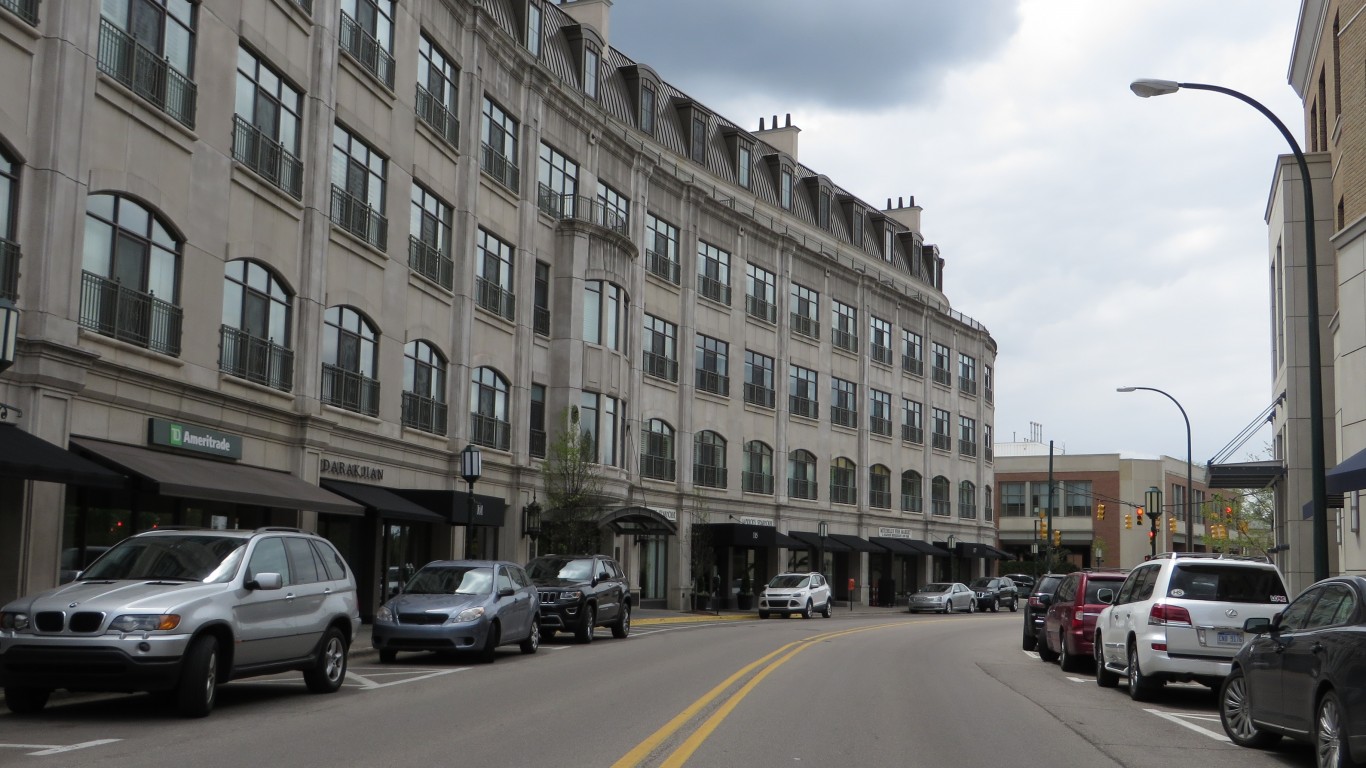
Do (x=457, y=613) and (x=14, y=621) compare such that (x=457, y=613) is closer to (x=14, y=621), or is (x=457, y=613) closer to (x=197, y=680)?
(x=197, y=680)

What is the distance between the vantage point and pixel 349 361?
1163 inches

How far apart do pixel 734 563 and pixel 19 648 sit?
142 ft

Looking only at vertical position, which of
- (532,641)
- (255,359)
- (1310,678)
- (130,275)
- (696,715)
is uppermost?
(130,275)

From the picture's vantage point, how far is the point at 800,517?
190ft

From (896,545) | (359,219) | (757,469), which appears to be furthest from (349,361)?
(896,545)

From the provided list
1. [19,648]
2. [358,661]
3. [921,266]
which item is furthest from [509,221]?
[921,266]

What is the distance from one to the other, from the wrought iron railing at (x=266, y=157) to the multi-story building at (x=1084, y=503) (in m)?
75.4

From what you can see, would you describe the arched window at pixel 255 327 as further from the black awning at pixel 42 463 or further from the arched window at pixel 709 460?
the arched window at pixel 709 460

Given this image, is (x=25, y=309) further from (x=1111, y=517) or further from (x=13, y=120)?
(x=1111, y=517)

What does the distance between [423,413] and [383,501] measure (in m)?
4.55

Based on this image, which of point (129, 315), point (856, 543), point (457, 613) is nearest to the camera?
point (457, 613)

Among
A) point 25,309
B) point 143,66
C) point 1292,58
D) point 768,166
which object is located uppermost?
A: point 768,166

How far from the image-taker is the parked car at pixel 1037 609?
2680 cm

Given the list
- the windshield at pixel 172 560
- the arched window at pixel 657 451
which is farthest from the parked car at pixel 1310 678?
the arched window at pixel 657 451
